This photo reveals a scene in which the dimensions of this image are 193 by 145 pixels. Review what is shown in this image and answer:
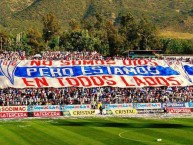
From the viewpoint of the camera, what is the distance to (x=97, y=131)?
1759 inches

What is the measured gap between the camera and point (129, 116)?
201 ft

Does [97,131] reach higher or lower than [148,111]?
lower

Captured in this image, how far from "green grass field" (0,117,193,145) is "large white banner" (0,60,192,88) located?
1282 cm

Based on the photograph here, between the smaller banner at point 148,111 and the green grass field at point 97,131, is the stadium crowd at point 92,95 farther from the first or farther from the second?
the green grass field at point 97,131

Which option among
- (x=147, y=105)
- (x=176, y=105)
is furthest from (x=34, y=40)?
(x=176, y=105)

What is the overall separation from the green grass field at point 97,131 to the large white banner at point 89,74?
12816mm

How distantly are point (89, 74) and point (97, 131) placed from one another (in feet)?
92.4

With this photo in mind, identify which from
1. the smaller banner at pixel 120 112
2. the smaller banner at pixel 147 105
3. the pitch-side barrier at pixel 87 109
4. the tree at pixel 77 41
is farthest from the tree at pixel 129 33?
the smaller banner at pixel 120 112

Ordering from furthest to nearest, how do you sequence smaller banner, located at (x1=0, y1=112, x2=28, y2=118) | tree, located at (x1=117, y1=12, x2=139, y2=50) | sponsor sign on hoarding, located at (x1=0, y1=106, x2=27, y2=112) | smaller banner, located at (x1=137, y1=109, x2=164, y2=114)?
tree, located at (x1=117, y1=12, x2=139, y2=50) < smaller banner, located at (x1=137, y1=109, x2=164, y2=114) < sponsor sign on hoarding, located at (x1=0, y1=106, x2=27, y2=112) < smaller banner, located at (x1=0, y1=112, x2=28, y2=118)

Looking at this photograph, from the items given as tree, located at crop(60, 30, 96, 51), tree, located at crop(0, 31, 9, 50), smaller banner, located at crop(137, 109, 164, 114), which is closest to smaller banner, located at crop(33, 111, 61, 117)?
smaller banner, located at crop(137, 109, 164, 114)

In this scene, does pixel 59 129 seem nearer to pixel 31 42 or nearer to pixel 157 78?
pixel 157 78

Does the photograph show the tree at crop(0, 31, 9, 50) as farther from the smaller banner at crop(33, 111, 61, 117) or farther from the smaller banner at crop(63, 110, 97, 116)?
the smaller banner at crop(63, 110, 97, 116)

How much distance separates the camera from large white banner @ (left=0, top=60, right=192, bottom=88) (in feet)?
227

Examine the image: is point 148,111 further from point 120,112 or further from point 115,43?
point 115,43
